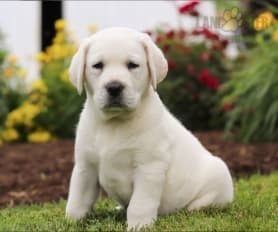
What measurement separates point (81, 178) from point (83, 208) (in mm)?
243

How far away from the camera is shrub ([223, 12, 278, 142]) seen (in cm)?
980

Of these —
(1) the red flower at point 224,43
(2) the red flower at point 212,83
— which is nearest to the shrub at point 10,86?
(2) the red flower at point 212,83

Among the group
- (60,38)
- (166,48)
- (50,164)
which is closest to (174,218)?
(50,164)

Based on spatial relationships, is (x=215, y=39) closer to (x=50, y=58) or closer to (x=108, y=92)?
(x=50, y=58)

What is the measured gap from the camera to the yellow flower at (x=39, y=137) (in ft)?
36.8

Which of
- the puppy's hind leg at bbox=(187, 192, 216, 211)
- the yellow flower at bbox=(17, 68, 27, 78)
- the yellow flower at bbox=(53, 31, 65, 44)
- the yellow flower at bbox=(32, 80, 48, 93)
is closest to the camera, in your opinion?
the puppy's hind leg at bbox=(187, 192, 216, 211)

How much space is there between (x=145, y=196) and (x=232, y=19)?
8.31 m

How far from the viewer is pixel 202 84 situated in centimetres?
1175

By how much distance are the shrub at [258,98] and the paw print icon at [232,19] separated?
1.98 meters

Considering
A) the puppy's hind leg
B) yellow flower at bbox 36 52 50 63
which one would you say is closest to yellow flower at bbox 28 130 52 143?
yellow flower at bbox 36 52 50 63

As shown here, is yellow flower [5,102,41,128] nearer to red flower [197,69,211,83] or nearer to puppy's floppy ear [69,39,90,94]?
red flower [197,69,211,83]

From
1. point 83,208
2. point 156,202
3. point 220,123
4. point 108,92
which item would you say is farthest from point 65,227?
point 220,123

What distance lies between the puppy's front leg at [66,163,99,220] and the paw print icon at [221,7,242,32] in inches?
308

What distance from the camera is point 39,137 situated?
36.9ft
